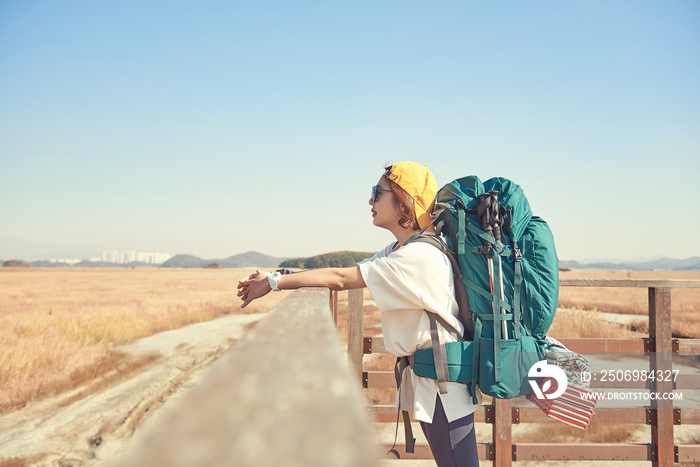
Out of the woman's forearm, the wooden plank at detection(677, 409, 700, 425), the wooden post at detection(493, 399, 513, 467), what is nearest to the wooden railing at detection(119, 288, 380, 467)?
the woman's forearm

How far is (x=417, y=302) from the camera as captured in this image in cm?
188

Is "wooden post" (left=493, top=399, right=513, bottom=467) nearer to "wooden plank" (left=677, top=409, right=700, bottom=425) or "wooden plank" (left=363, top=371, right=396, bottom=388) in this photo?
"wooden plank" (left=363, top=371, right=396, bottom=388)

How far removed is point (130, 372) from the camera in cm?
1177

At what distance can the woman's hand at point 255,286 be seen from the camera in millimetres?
2115

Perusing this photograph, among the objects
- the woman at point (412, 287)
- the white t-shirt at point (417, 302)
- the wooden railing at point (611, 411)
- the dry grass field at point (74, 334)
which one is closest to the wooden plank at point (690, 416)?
the wooden railing at point (611, 411)

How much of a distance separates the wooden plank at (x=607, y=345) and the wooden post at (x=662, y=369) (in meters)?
0.13

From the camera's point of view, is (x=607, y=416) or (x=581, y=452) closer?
(x=581, y=452)

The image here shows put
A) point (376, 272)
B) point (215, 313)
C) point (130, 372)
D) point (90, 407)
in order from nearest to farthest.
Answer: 1. point (376, 272)
2. point (90, 407)
3. point (130, 372)
4. point (215, 313)

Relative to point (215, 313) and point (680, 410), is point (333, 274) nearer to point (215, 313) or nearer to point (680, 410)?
point (680, 410)

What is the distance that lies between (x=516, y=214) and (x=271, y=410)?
5.73ft

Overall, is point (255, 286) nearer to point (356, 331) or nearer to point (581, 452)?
point (356, 331)

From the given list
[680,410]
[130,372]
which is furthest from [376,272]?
[130,372]

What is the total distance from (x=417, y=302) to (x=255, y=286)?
0.77 metres

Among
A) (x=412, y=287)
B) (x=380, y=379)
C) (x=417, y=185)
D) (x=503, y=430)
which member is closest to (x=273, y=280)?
(x=412, y=287)
